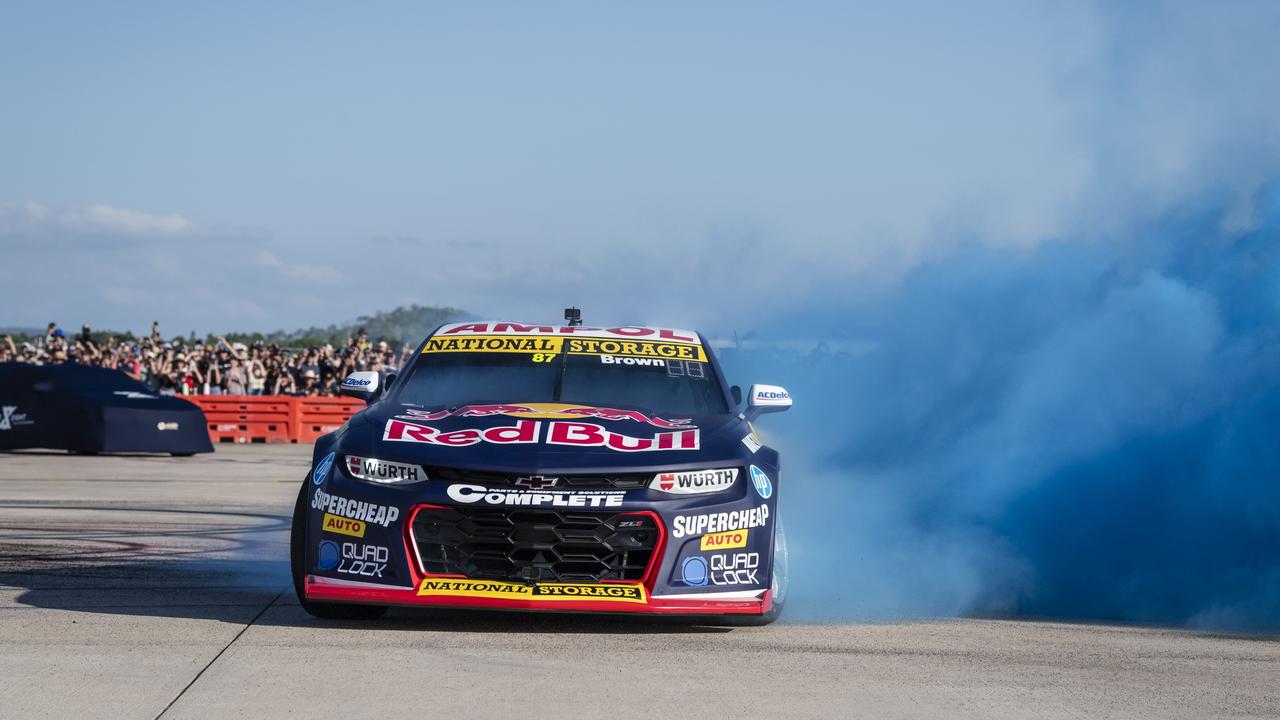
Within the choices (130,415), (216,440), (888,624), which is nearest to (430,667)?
(888,624)

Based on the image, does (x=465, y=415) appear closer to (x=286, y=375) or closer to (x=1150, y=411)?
(x=1150, y=411)

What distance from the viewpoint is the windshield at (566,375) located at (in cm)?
802

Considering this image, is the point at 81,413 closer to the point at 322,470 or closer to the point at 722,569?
the point at 322,470

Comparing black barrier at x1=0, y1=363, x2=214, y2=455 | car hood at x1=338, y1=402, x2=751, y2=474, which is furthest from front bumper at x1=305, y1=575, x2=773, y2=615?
black barrier at x1=0, y1=363, x2=214, y2=455

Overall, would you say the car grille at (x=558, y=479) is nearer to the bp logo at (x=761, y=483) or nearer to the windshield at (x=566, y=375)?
the bp logo at (x=761, y=483)

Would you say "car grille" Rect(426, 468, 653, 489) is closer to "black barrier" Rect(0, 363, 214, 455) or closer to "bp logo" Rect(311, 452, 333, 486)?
"bp logo" Rect(311, 452, 333, 486)

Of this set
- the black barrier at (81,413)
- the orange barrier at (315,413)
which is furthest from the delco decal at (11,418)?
the orange barrier at (315,413)

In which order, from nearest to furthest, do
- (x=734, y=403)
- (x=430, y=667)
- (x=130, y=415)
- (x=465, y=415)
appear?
(x=430, y=667), (x=465, y=415), (x=734, y=403), (x=130, y=415)

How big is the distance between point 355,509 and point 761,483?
173 centimetres

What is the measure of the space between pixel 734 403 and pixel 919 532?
1976mm

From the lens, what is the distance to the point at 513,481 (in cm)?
666

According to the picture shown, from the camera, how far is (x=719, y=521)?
6840 mm

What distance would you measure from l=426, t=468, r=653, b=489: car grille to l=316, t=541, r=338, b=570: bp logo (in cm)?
52

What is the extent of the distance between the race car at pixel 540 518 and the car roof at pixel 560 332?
1243 mm
